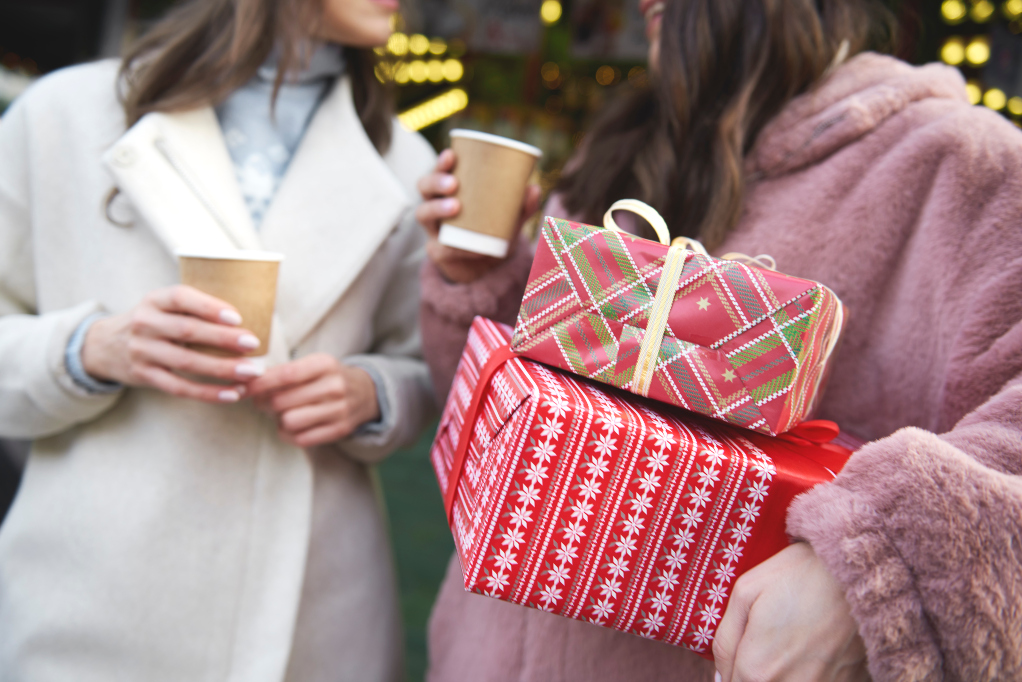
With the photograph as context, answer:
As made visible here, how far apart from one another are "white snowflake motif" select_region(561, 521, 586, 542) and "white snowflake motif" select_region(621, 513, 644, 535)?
0.16 feet

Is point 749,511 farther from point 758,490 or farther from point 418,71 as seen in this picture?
point 418,71

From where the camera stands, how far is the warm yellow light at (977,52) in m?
4.10

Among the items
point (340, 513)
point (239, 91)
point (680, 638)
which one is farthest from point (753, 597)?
point (239, 91)

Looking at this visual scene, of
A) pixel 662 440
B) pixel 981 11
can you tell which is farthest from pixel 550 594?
pixel 981 11

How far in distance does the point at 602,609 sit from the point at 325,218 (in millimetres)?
976

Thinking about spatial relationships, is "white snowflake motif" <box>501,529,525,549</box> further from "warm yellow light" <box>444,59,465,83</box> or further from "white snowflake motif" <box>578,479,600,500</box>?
"warm yellow light" <box>444,59,465,83</box>

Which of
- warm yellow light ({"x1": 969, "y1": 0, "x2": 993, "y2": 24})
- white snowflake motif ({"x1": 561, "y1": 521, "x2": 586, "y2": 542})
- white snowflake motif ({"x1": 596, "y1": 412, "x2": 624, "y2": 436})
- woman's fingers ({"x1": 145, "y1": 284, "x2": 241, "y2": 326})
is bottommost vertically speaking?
white snowflake motif ({"x1": 561, "y1": 521, "x2": 586, "y2": 542})

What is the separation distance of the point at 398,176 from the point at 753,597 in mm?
1247

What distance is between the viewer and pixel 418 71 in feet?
22.3

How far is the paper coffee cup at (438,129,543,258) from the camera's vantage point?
110 cm

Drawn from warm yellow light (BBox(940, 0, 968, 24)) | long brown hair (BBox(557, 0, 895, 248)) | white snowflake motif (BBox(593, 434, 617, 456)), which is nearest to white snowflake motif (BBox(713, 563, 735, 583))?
white snowflake motif (BBox(593, 434, 617, 456))

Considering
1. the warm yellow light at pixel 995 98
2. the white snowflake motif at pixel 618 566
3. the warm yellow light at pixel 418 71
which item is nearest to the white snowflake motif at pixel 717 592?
the white snowflake motif at pixel 618 566

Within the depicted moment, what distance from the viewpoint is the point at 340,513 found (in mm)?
1394

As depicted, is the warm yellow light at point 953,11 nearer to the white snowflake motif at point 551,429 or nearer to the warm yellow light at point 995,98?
the warm yellow light at point 995,98
